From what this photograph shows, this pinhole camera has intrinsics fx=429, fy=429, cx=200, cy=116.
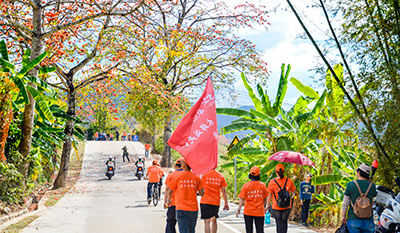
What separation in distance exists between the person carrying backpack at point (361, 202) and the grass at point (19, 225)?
8.05 meters

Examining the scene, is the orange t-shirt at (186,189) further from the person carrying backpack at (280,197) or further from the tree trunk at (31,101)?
the tree trunk at (31,101)

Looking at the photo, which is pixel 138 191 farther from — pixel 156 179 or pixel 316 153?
pixel 316 153

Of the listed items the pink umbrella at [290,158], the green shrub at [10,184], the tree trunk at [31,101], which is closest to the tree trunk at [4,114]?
the green shrub at [10,184]

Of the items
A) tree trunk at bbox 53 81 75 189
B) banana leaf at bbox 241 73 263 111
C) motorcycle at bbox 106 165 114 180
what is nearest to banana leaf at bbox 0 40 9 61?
tree trunk at bbox 53 81 75 189

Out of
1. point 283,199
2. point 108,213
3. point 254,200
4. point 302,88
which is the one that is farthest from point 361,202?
point 108,213

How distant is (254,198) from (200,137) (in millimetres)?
1722

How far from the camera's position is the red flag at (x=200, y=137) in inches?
290

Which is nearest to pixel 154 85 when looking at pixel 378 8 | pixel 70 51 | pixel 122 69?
pixel 122 69

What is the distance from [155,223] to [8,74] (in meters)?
7.30

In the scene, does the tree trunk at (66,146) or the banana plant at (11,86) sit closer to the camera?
the banana plant at (11,86)

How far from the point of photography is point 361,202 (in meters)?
6.81

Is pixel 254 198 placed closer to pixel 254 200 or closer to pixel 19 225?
pixel 254 200

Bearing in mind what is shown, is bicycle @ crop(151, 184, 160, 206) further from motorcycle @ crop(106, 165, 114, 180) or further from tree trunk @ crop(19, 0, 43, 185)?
motorcycle @ crop(106, 165, 114, 180)

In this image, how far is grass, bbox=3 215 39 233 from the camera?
423 inches
